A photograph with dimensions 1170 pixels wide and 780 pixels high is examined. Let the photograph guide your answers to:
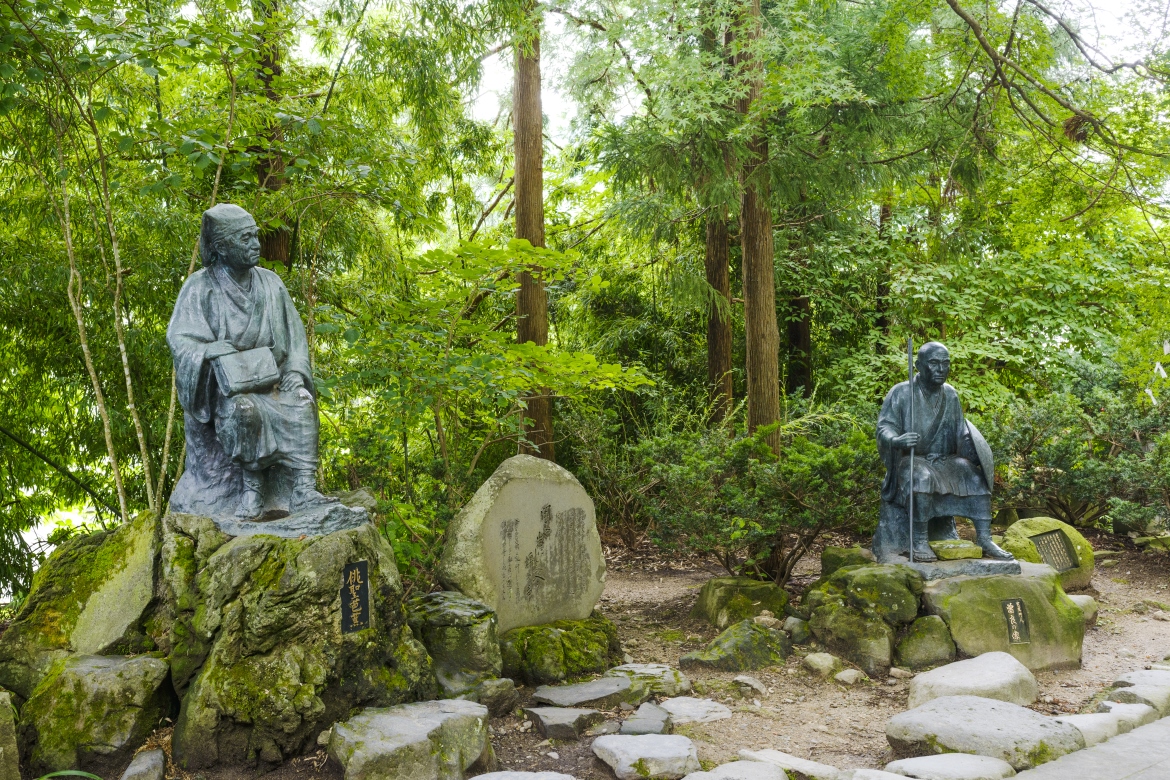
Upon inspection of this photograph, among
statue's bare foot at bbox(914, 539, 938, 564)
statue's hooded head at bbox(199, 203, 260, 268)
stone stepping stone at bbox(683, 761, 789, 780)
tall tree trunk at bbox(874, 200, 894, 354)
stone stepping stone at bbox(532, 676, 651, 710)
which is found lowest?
stone stepping stone at bbox(532, 676, 651, 710)

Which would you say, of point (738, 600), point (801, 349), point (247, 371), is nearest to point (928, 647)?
point (738, 600)

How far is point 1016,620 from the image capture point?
528 cm

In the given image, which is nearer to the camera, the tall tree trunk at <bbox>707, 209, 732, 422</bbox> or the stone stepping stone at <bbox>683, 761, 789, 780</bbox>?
the stone stepping stone at <bbox>683, 761, 789, 780</bbox>

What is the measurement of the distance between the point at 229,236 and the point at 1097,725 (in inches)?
186

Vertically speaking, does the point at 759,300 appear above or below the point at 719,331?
above

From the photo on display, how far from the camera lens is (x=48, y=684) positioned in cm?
343

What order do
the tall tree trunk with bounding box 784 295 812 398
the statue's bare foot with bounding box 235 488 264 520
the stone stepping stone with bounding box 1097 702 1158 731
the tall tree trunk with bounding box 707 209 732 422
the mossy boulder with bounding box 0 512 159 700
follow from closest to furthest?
the mossy boulder with bounding box 0 512 159 700 → the statue's bare foot with bounding box 235 488 264 520 → the stone stepping stone with bounding box 1097 702 1158 731 → the tall tree trunk with bounding box 707 209 732 422 → the tall tree trunk with bounding box 784 295 812 398

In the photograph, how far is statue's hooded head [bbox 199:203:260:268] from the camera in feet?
13.1

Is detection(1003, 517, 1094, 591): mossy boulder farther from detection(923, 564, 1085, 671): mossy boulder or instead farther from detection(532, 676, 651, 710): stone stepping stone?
detection(532, 676, 651, 710): stone stepping stone

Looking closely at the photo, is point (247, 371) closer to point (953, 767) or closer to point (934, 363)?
point (953, 767)

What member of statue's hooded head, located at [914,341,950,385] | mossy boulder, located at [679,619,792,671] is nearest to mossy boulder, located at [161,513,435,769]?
mossy boulder, located at [679,619,792,671]

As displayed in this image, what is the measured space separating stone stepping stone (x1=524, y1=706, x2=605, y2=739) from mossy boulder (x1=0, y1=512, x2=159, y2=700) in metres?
1.81

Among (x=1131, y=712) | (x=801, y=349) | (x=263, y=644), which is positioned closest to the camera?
(x=263, y=644)

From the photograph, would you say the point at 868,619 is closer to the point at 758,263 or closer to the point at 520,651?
the point at 520,651
